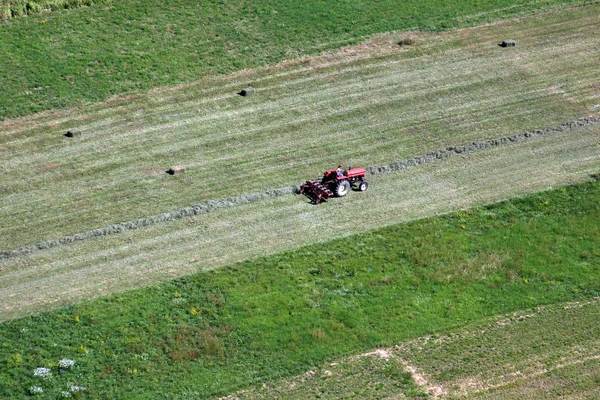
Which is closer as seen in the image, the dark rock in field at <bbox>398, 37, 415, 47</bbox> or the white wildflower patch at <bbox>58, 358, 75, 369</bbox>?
the white wildflower patch at <bbox>58, 358, 75, 369</bbox>

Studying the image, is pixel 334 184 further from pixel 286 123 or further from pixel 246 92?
pixel 246 92

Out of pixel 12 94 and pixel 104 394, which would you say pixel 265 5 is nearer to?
pixel 12 94

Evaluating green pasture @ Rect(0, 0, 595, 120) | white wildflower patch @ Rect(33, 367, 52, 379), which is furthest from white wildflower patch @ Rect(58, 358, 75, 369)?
green pasture @ Rect(0, 0, 595, 120)

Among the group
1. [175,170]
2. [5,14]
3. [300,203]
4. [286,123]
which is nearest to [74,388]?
[300,203]

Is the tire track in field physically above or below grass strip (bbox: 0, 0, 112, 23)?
below

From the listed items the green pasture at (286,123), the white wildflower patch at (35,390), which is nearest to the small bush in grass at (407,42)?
the green pasture at (286,123)

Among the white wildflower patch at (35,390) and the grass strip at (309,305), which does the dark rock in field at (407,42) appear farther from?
the white wildflower patch at (35,390)

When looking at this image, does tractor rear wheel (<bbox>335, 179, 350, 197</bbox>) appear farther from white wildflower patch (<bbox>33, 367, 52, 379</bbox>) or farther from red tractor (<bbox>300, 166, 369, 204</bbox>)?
white wildflower patch (<bbox>33, 367, 52, 379</bbox>)

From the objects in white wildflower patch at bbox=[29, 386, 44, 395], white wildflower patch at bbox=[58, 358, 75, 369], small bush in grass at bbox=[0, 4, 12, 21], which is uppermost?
small bush in grass at bbox=[0, 4, 12, 21]
